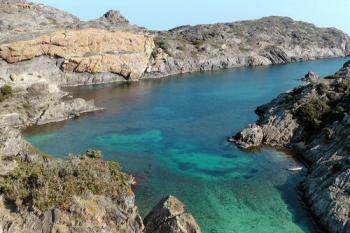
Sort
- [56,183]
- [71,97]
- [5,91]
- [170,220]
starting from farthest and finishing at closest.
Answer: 1. [71,97]
2. [5,91]
3. [170,220]
4. [56,183]

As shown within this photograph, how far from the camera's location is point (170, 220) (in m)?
33.6

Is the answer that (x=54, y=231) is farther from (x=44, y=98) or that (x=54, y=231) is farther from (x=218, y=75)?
(x=218, y=75)

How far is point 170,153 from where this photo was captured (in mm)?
64188

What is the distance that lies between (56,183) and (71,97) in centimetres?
7251

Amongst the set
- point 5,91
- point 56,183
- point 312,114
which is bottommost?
point 5,91

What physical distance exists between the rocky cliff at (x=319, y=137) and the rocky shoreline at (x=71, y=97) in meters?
0.50

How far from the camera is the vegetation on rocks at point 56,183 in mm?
29602

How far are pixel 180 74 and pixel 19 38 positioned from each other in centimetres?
5939

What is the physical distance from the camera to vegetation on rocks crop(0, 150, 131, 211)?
29602 millimetres

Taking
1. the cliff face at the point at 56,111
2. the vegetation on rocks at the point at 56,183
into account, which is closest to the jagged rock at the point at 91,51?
the cliff face at the point at 56,111

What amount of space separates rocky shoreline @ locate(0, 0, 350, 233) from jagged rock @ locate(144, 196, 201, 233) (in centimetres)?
8

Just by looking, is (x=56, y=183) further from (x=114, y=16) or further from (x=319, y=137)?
(x=114, y=16)

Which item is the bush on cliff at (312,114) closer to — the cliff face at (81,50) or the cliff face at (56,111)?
the cliff face at (56,111)

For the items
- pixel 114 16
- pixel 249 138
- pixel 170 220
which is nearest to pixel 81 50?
pixel 114 16
